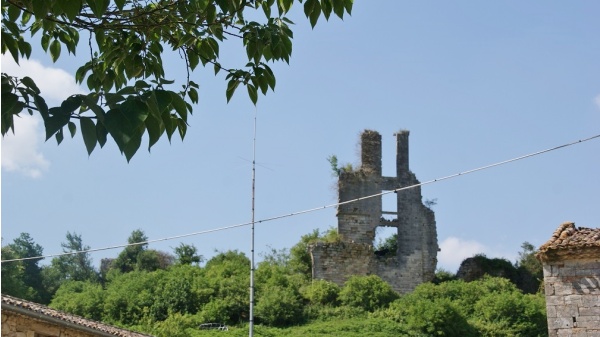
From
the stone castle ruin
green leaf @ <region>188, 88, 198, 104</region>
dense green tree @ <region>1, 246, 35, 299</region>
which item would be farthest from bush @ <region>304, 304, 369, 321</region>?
green leaf @ <region>188, 88, 198, 104</region>

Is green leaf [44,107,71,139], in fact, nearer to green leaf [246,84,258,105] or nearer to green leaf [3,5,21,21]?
green leaf [3,5,21,21]

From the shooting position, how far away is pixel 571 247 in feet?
36.1

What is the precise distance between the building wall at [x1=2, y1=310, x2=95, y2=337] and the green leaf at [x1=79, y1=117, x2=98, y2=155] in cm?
945

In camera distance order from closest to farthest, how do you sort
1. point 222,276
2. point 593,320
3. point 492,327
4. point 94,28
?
1. point 94,28
2. point 593,320
3. point 492,327
4. point 222,276

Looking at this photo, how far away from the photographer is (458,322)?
98.0 feet

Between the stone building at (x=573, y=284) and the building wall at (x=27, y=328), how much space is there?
7.17 m

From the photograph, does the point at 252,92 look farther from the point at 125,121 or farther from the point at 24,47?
the point at 125,121

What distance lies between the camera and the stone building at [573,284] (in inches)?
427

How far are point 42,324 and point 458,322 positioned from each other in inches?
781

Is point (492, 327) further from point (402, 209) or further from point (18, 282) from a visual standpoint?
point (18, 282)

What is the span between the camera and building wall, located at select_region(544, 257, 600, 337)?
1083 centimetres

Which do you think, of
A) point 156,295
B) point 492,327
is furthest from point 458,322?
point 156,295

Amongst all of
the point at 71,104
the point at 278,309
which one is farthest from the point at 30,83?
the point at 278,309

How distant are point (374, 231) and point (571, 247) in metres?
28.0
